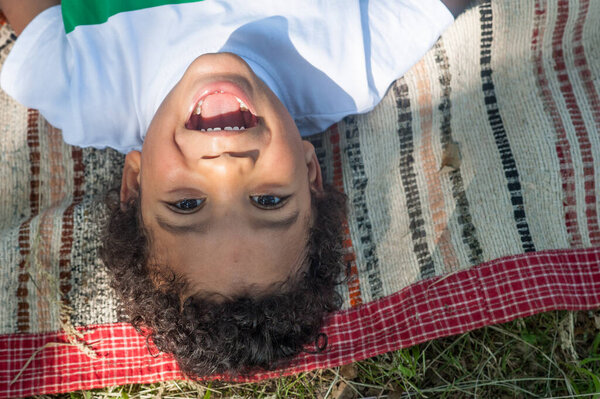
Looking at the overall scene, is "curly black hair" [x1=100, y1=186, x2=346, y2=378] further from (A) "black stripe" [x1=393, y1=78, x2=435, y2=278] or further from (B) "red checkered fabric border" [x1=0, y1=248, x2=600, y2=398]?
(A) "black stripe" [x1=393, y1=78, x2=435, y2=278]

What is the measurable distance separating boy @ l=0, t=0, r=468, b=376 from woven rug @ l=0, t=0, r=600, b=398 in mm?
197

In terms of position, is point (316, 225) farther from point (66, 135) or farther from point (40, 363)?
point (40, 363)

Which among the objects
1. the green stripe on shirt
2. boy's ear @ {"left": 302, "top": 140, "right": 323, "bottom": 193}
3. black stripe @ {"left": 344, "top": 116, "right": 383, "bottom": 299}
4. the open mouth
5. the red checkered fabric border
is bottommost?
the red checkered fabric border

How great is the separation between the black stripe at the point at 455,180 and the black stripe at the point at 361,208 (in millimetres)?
369

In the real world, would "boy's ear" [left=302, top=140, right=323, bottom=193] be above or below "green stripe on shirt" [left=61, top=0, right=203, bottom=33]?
below

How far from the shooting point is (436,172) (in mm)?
2373

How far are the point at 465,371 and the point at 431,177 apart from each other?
817mm

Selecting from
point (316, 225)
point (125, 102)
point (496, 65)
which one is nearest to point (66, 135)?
point (125, 102)

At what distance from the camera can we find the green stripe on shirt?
2.08 meters

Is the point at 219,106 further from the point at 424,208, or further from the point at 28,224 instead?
the point at 28,224

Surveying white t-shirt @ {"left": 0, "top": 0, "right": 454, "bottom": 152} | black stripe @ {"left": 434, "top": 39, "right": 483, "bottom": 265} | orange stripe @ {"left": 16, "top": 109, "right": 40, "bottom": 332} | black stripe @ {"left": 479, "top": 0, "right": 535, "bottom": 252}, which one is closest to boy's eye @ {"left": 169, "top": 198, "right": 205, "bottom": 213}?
white t-shirt @ {"left": 0, "top": 0, "right": 454, "bottom": 152}

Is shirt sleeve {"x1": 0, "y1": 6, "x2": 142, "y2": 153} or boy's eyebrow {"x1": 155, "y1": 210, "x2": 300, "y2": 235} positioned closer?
boy's eyebrow {"x1": 155, "y1": 210, "x2": 300, "y2": 235}

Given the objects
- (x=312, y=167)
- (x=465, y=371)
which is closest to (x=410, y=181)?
(x=312, y=167)

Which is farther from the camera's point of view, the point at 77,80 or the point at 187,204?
the point at 77,80
